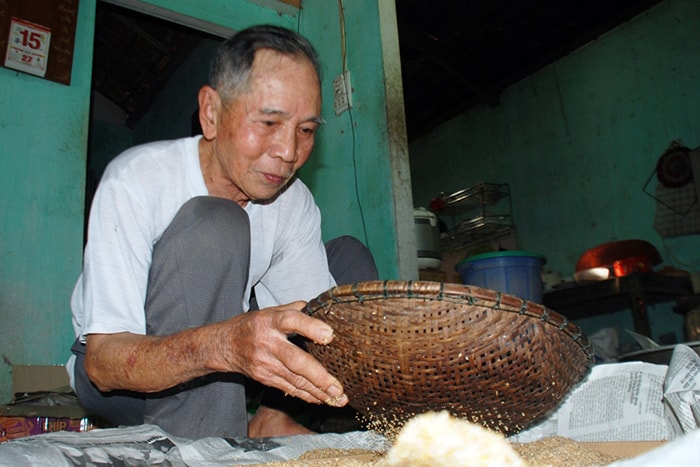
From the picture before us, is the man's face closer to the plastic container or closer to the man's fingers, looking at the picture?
the man's fingers

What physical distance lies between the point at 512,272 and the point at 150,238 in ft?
5.76

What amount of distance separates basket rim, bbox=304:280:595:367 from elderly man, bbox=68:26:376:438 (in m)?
0.06

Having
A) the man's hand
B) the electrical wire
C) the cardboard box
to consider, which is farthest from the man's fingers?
the electrical wire

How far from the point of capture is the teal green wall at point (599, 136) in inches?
159

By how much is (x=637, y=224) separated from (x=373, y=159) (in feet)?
8.72

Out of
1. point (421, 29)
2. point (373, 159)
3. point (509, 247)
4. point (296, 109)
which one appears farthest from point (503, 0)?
point (296, 109)

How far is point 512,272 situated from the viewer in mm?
2463

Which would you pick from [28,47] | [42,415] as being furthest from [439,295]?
[28,47]

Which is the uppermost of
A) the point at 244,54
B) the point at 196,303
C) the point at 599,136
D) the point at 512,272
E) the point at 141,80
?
the point at 141,80

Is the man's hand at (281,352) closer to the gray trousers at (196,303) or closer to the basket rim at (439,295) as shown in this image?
the basket rim at (439,295)

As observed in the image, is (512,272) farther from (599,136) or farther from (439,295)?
(599,136)

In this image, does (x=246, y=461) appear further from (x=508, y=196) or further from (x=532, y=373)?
(x=508, y=196)

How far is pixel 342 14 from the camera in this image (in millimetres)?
2756

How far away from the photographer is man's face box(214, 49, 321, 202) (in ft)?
3.81
